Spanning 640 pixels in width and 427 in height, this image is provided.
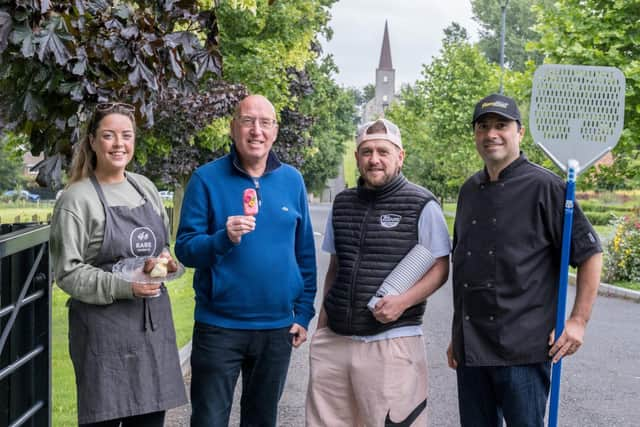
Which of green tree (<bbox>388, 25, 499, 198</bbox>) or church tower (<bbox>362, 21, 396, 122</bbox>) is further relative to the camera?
church tower (<bbox>362, 21, 396, 122</bbox>)

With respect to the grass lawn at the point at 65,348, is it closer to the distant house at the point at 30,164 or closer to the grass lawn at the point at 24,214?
the distant house at the point at 30,164

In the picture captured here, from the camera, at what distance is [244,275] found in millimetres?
3756

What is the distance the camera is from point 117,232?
11.1 ft

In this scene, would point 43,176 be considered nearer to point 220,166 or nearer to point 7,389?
point 220,166

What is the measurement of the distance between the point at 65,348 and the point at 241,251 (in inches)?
209

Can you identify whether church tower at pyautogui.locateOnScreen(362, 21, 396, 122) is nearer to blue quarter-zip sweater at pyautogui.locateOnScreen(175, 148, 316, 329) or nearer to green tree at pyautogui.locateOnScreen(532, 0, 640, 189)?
green tree at pyautogui.locateOnScreen(532, 0, 640, 189)

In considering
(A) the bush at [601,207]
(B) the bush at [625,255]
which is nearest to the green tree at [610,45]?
(B) the bush at [625,255]

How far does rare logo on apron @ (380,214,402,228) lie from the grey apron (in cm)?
102

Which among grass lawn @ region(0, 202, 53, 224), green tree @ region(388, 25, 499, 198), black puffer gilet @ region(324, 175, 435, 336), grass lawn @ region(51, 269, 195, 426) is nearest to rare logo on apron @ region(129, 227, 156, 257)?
black puffer gilet @ region(324, 175, 435, 336)

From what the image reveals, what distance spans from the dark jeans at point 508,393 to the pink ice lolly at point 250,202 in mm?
1197

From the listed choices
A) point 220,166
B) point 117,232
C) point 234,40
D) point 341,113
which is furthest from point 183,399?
point 341,113

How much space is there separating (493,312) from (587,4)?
15192mm

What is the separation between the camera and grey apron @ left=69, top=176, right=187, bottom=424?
3361 millimetres

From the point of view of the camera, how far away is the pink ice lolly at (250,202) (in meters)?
3.50
